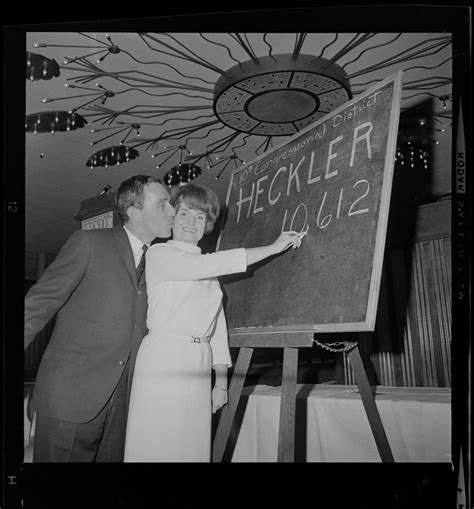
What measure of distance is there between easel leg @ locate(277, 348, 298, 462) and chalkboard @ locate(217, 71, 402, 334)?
13 centimetres

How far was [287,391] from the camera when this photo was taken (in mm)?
1712

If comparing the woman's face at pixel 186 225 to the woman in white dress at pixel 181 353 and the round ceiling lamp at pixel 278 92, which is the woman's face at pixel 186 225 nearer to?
the woman in white dress at pixel 181 353

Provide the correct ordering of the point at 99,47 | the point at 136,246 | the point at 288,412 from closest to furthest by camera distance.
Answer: the point at 288,412 < the point at 136,246 < the point at 99,47

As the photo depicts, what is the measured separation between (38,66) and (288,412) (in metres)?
1.74

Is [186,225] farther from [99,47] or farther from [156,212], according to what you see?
[99,47]

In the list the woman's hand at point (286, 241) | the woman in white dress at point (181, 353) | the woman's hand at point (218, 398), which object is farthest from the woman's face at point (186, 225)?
the woman's hand at point (218, 398)

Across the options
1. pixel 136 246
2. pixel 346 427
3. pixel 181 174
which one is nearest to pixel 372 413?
pixel 346 427

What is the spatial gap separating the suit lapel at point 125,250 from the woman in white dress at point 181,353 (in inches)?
2.4

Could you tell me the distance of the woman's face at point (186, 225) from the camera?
2.03 meters

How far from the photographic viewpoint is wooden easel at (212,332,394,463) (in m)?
1.67
